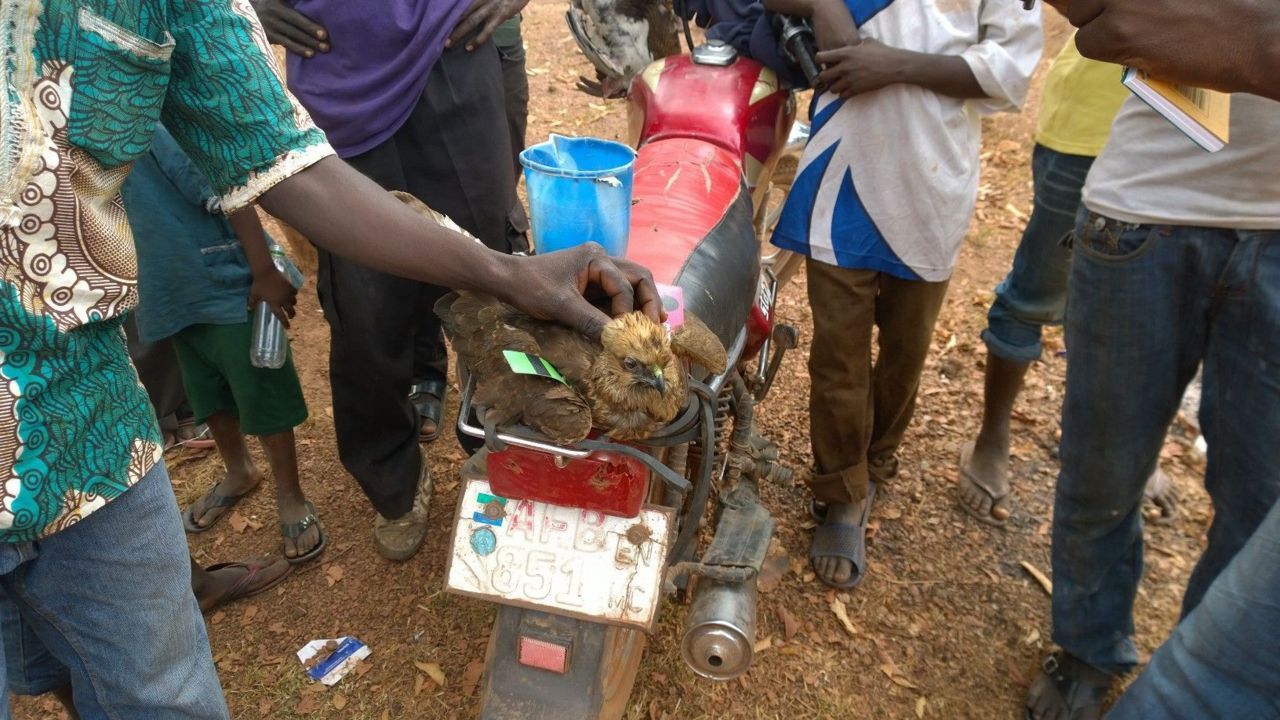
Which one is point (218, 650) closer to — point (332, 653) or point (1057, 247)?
point (332, 653)

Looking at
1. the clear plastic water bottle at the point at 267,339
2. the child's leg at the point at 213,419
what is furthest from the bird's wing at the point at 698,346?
the child's leg at the point at 213,419

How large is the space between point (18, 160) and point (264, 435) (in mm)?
1991

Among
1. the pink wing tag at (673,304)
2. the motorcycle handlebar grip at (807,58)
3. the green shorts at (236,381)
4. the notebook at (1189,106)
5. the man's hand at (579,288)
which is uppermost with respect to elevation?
the notebook at (1189,106)

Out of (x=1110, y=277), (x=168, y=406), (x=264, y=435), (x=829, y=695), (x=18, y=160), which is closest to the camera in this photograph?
(x=18, y=160)

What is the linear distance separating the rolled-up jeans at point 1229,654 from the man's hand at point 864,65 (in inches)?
65.1

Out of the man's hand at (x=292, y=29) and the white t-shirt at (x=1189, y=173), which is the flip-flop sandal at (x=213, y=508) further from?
the white t-shirt at (x=1189, y=173)

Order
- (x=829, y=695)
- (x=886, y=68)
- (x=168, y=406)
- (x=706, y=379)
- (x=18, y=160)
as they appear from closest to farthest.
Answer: (x=18, y=160) < (x=706, y=379) < (x=886, y=68) < (x=829, y=695) < (x=168, y=406)

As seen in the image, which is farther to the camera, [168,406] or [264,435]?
[168,406]

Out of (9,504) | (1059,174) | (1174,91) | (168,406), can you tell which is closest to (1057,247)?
(1059,174)

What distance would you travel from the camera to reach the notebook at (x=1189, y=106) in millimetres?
1415

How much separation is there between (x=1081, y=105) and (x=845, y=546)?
1.85 meters

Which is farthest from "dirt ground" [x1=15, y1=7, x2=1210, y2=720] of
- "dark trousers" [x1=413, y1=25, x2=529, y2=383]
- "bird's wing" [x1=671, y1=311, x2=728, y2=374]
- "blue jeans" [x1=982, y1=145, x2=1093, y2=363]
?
"bird's wing" [x1=671, y1=311, x2=728, y2=374]

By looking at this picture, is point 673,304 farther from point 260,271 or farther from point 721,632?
point 260,271

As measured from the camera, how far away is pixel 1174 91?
1.48m
